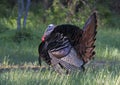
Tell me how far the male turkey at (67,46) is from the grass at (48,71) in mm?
164

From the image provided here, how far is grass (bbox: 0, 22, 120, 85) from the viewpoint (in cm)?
467

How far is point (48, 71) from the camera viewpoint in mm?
5734

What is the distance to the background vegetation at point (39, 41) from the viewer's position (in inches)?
189

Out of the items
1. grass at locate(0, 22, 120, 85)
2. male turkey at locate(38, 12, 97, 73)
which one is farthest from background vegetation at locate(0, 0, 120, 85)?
male turkey at locate(38, 12, 97, 73)

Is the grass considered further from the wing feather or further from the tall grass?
the wing feather

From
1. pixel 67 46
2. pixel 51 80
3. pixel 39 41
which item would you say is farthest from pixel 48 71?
pixel 39 41

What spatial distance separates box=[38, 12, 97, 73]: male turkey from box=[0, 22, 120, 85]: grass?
0.16 metres

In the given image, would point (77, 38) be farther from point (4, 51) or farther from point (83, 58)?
point (4, 51)

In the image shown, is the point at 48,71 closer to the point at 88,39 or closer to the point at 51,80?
the point at 88,39

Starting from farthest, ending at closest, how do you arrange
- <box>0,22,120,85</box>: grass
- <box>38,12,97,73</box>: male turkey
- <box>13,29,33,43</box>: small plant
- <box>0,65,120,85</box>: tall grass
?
<box>13,29,33,43</box>: small plant, <box>38,12,97,73</box>: male turkey, <box>0,22,120,85</box>: grass, <box>0,65,120,85</box>: tall grass

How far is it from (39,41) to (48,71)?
14.1 ft

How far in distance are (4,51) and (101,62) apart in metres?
2.04

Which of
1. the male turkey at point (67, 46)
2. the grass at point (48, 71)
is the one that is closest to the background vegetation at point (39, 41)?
the grass at point (48, 71)

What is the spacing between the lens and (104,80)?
4.78 meters
